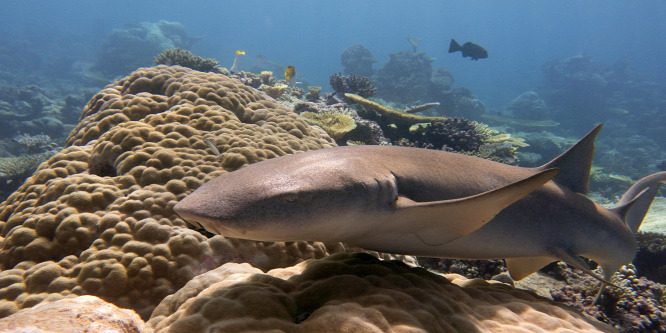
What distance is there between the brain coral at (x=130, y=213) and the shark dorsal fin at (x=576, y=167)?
7.20ft

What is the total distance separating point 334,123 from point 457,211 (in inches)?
224

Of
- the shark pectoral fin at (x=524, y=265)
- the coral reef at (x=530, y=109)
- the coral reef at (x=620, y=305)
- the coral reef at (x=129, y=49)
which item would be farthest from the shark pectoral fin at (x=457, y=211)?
the coral reef at (x=129, y=49)

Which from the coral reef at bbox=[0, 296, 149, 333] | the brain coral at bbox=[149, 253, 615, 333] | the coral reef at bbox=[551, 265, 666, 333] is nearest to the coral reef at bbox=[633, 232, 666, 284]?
the coral reef at bbox=[551, 265, 666, 333]

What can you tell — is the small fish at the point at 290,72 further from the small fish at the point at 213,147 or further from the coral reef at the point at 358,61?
the coral reef at the point at 358,61

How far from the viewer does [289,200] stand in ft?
5.17

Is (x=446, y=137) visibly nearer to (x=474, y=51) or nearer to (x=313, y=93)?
(x=313, y=93)

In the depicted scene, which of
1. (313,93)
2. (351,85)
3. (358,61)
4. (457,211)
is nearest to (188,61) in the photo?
(313,93)

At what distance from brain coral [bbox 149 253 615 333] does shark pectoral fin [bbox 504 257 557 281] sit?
25.4 inches

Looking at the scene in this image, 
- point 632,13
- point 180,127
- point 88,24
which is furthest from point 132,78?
point 632,13

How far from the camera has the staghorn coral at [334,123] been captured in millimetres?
6836

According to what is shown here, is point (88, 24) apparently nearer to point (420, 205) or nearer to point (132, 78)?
point (132, 78)

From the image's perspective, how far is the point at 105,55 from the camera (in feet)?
113

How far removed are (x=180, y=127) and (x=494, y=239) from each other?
381 cm

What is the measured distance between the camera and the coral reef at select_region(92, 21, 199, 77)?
33.7 m
